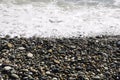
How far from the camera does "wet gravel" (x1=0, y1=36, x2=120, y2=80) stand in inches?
210

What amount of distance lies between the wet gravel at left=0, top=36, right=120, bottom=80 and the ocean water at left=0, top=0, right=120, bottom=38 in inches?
36.2

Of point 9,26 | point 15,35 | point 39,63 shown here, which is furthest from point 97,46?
point 9,26

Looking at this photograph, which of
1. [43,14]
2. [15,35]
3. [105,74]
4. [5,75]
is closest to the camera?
[5,75]

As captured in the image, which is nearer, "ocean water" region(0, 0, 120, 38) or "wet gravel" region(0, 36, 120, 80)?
"wet gravel" region(0, 36, 120, 80)

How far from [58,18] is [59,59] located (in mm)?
3304

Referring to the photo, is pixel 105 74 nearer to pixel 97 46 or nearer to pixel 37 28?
pixel 97 46

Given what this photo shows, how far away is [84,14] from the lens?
9.52 m

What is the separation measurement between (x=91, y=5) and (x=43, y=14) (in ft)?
7.77

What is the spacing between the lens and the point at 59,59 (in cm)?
589

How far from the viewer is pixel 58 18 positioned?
29.5ft

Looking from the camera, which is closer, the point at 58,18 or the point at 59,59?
the point at 59,59

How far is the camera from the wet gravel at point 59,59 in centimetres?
533

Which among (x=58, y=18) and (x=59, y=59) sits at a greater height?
(x=58, y=18)

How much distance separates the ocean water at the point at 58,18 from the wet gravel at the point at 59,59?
92cm
